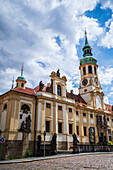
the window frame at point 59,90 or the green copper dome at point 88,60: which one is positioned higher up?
the green copper dome at point 88,60

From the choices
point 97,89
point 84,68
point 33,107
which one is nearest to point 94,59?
point 84,68

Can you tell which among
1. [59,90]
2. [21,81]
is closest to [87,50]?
[59,90]

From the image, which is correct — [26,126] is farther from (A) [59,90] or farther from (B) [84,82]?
(B) [84,82]

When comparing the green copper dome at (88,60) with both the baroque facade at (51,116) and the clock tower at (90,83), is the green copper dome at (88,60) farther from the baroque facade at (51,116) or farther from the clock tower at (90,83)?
the baroque facade at (51,116)

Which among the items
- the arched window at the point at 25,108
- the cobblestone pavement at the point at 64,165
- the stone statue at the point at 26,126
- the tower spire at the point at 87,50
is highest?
the tower spire at the point at 87,50

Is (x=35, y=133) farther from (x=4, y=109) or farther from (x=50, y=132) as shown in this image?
(x=4, y=109)

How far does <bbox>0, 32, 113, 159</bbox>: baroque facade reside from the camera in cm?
2317

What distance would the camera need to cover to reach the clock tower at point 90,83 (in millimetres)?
39719

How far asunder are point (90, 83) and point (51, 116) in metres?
17.7

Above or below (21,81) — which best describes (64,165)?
below

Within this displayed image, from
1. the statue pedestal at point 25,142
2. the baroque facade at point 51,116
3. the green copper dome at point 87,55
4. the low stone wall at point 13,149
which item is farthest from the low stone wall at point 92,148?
the green copper dome at point 87,55

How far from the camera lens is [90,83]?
135ft

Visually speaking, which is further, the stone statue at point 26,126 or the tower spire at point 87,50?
the tower spire at point 87,50

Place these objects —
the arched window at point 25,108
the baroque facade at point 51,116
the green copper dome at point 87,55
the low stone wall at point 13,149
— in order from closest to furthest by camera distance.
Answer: the low stone wall at point 13,149
the baroque facade at point 51,116
the arched window at point 25,108
the green copper dome at point 87,55
